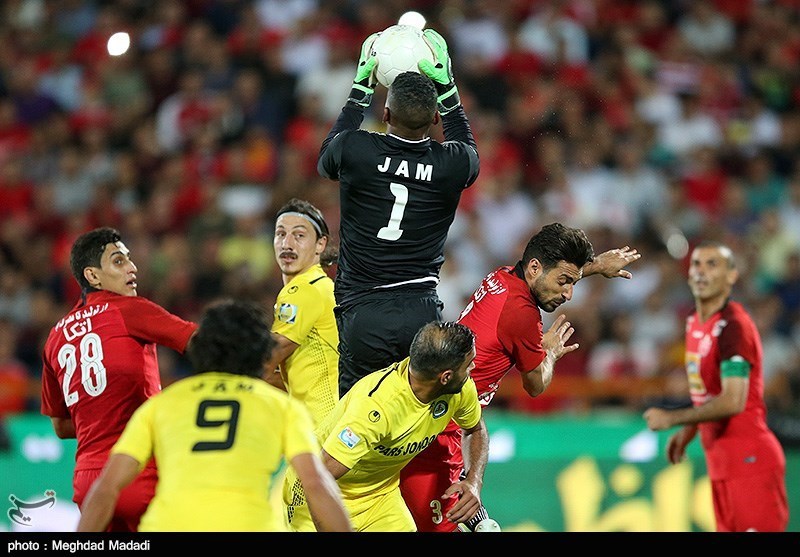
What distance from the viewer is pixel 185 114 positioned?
14031 millimetres

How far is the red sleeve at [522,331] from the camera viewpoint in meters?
6.88

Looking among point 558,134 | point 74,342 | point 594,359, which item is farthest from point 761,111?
point 74,342

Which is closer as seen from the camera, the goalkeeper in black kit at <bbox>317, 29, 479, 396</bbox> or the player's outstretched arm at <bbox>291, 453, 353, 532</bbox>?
the player's outstretched arm at <bbox>291, 453, 353, 532</bbox>

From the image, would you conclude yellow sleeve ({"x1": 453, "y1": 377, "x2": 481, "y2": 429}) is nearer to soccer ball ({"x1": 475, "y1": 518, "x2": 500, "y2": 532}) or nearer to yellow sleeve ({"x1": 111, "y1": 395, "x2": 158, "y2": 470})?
soccer ball ({"x1": 475, "y1": 518, "x2": 500, "y2": 532})

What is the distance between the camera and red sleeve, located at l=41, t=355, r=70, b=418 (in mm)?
6887

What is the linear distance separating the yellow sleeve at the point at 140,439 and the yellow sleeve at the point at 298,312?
7.29 feet

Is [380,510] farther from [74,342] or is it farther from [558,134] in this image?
[558,134]

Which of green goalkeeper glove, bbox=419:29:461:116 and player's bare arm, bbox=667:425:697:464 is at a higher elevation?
green goalkeeper glove, bbox=419:29:461:116

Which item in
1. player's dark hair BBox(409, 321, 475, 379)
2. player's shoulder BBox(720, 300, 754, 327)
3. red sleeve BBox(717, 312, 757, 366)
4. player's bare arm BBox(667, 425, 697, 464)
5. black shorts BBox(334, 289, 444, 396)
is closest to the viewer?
player's dark hair BBox(409, 321, 475, 379)

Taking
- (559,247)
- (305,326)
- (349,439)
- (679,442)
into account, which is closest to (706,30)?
(679,442)

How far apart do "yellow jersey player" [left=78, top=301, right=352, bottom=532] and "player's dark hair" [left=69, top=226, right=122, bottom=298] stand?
205cm

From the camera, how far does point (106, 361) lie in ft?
21.6
